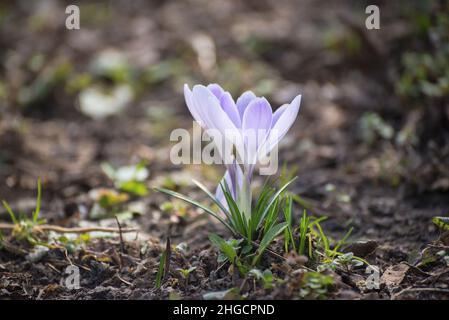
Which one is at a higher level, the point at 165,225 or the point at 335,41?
A: the point at 335,41

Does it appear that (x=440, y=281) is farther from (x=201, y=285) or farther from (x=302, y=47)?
(x=302, y=47)

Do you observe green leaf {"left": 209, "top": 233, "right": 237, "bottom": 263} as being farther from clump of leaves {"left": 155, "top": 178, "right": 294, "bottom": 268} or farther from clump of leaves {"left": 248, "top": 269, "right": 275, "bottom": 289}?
clump of leaves {"left": 248, "top": 269, "right": 275, "bottom": 289}

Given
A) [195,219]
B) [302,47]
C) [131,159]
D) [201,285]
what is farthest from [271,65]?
[201,285]

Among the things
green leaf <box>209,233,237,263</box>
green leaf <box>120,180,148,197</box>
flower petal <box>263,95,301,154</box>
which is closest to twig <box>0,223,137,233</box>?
green leaf <box>120,180,148,197</box>

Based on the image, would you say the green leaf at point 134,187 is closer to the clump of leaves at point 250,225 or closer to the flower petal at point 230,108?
the clump of leaves at point 250,225

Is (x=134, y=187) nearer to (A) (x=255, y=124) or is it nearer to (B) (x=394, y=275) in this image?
(A) (x=255, y=124)

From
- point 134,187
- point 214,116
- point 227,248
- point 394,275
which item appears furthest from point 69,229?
point 394,275
